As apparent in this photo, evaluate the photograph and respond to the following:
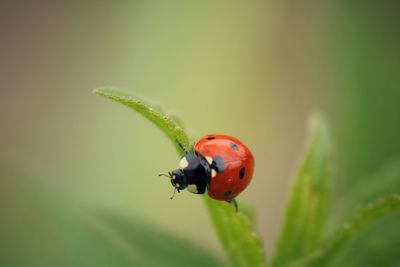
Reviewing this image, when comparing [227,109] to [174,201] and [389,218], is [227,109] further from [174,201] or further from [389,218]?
[389,218]

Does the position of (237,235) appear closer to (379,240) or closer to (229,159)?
(229,159)

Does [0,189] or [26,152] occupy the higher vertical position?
[26,152]

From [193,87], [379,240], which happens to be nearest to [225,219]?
[379,240]

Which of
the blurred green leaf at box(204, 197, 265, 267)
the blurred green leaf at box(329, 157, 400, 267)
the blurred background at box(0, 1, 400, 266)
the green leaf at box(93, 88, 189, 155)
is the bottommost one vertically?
the blurred green leaf at box(204, 197, 265, 267)

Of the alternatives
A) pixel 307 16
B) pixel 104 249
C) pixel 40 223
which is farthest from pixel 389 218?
pixel 307 16

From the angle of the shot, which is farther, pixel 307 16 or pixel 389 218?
pixel 307 16

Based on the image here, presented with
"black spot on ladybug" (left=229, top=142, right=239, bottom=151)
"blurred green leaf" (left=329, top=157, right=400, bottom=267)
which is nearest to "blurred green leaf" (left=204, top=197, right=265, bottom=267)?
"black spot on ladybug" (left=229, top=142, right=239, bottom=151)

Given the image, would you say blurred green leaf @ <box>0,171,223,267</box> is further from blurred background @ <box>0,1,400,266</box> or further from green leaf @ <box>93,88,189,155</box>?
blurred background @ <box>0,1,400,266</box>
